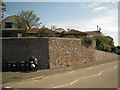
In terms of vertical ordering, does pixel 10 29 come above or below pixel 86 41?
above

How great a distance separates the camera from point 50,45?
52.2 ft

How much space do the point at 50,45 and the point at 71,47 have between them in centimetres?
495

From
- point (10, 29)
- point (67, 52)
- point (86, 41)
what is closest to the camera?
point (67, 52)

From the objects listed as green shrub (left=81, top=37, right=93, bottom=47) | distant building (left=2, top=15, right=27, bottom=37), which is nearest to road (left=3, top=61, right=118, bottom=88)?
green shrub (left=81, top=37, right=93, bottom=47)

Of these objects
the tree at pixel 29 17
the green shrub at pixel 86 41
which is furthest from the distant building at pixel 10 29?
the green shrub at pixel 86 41

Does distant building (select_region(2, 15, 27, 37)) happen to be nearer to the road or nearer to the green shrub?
the green shrub

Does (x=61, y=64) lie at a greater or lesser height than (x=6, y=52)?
lesser

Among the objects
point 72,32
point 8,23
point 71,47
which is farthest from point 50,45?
point 72,32

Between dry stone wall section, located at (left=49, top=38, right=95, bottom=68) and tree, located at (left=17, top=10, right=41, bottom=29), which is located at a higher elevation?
tree, located at (left=17, top=10, right=41, bottom=29)

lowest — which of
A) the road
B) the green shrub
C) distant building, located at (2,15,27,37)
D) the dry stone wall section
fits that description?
the road

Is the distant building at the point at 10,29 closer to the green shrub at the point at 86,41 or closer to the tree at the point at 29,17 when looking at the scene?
the tree at the point at 29,17

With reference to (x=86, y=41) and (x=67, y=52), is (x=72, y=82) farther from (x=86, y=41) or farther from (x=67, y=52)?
(x=86, y=41)

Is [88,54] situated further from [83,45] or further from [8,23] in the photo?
[8,23]

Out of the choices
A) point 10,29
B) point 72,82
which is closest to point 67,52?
point 72,82
